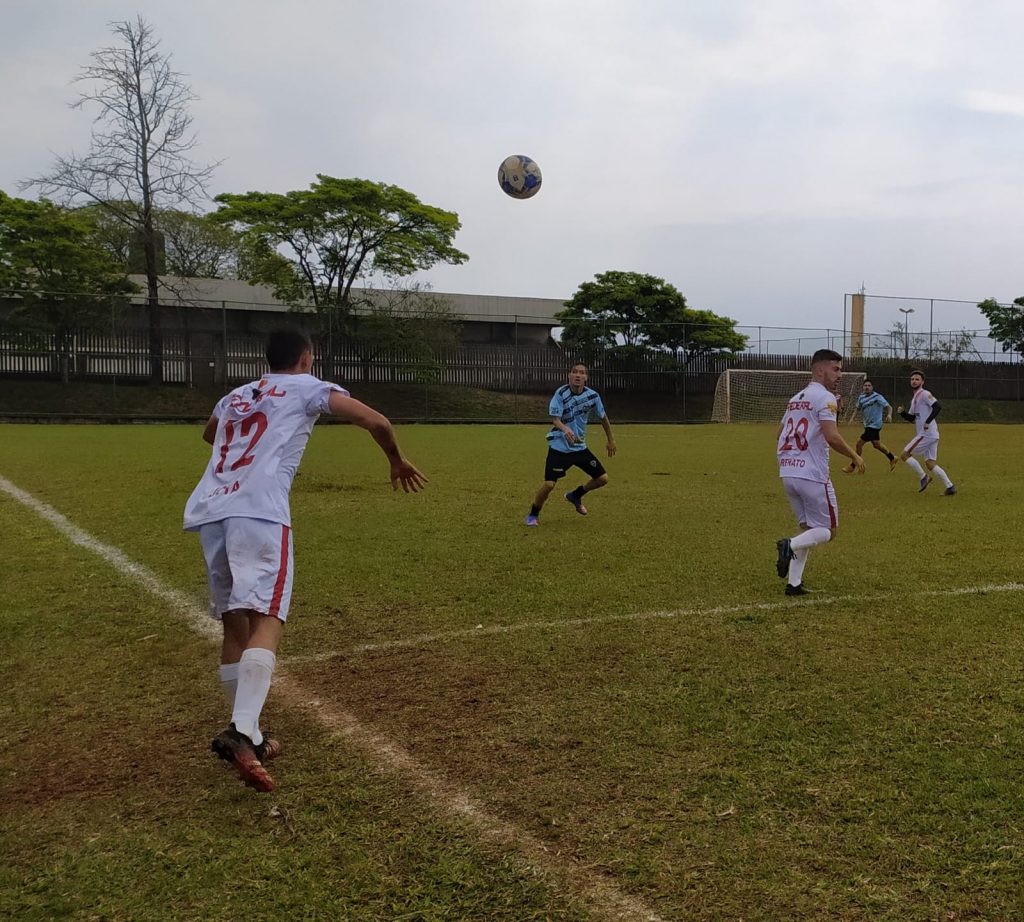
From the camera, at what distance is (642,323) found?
42.0 m

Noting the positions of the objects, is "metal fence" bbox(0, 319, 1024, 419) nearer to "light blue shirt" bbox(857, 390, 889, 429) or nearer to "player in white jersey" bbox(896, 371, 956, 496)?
"light blue shirt" bbox(857, 390, 889, 429)

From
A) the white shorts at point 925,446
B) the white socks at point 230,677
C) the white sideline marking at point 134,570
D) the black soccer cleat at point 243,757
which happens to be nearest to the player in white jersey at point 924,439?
the white shorts at point 925,446

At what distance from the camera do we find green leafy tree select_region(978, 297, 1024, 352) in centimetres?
4694

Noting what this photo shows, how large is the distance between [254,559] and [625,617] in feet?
9.74

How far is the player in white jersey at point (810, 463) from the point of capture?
21.6ft

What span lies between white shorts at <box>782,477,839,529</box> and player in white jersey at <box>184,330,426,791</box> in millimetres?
4010

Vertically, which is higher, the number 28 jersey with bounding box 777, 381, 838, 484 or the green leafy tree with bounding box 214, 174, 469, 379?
the green leafy tree with bounding box 214, 174, 469, 379

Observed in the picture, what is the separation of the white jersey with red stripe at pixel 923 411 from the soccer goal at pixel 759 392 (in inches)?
1001

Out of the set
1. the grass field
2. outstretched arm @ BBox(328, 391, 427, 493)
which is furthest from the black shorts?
outstretched arm @ BBox(328, 391, 427, 493)

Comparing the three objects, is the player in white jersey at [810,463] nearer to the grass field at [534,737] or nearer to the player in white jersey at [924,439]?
the grass field at [534,737]

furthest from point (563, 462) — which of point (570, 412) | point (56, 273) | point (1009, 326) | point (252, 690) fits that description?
point (1009, 326)

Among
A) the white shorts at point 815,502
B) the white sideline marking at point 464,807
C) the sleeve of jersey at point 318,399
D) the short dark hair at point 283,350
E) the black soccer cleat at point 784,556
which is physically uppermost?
the short dark hair at point 283,350

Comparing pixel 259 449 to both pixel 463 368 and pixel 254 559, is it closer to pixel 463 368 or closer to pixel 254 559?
pixel 254 559

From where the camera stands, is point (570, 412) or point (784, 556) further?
point (570, 412)
